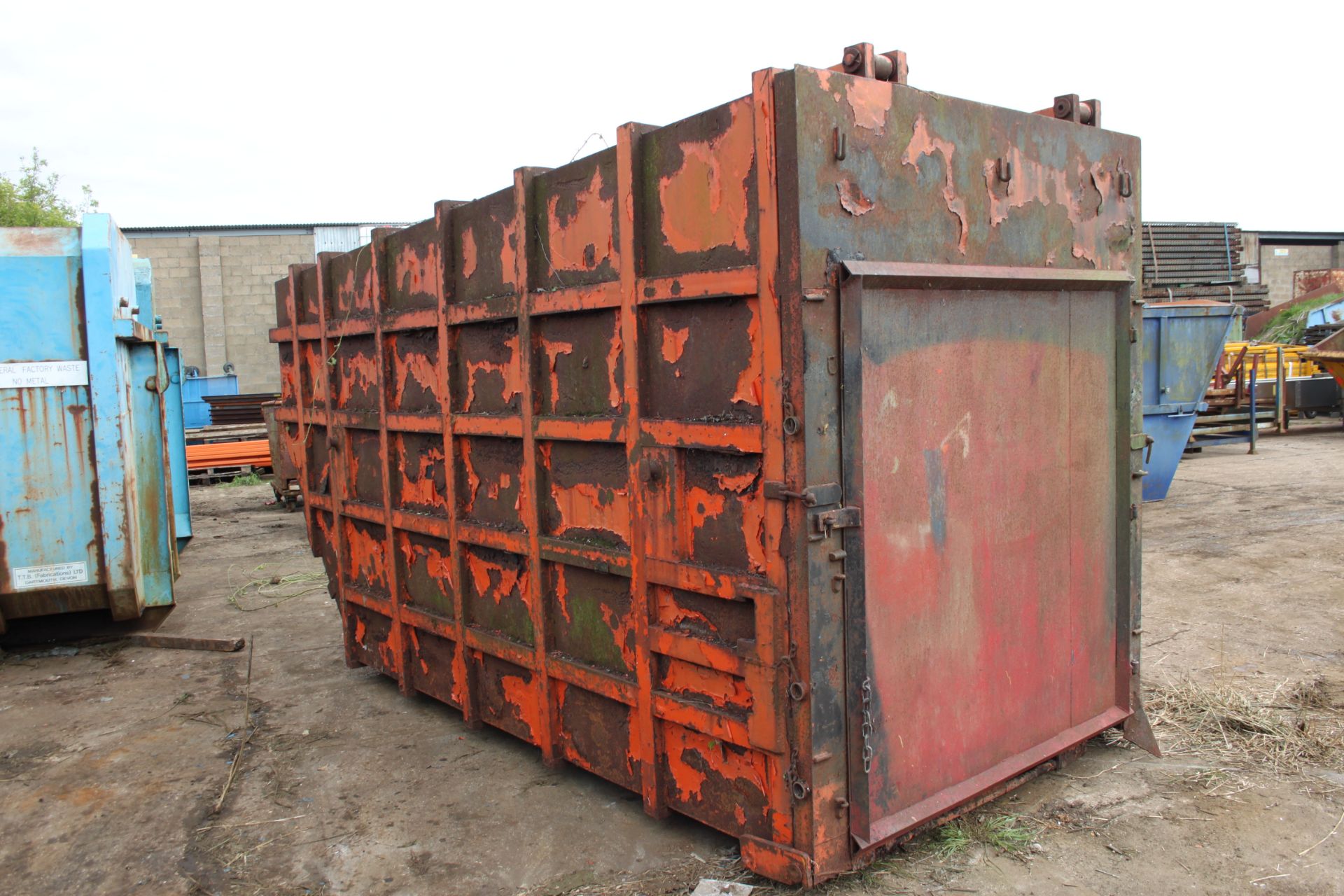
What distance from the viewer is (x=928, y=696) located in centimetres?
321

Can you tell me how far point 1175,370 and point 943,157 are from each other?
25.6 ft

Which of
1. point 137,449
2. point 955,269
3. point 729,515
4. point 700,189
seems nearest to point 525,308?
point 700,189

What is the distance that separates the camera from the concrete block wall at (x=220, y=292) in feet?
79.4

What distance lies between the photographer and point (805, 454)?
276cm

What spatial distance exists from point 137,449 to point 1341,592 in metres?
8.12

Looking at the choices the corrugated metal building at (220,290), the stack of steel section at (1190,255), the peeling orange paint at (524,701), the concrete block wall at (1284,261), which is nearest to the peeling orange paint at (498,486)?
the peeling orange paint at (524,701)

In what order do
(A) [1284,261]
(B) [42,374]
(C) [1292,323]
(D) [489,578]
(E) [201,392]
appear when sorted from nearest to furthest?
(D) [489,578], (B) [42,374], (E) [201,392], (C) [1292,323], (A) [1284,261]

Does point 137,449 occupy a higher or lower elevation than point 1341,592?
higher

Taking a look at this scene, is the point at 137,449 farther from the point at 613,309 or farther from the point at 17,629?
the point at 613,309

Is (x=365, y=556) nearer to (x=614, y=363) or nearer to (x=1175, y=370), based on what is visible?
(x=614, y=363)

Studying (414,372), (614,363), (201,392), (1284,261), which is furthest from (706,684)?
(1284,261)

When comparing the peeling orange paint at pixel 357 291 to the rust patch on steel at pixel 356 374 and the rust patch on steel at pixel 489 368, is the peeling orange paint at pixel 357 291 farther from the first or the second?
the rust patch on steel at pixel 489 368

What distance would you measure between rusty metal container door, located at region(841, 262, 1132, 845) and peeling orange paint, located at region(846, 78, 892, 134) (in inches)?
17.0

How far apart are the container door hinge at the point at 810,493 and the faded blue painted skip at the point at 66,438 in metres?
4.97
